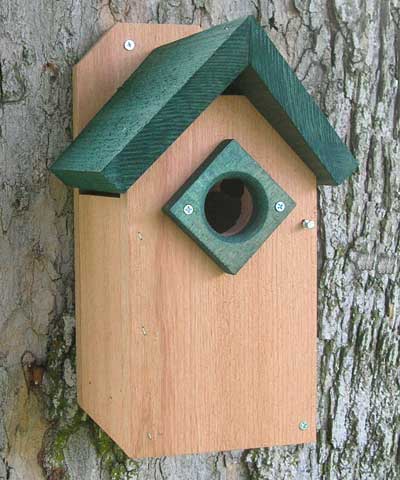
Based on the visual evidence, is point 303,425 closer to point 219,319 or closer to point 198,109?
point 219,319

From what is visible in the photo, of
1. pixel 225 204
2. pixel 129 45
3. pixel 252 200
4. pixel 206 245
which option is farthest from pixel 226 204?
pixel 129 45

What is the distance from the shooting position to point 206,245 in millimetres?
1803

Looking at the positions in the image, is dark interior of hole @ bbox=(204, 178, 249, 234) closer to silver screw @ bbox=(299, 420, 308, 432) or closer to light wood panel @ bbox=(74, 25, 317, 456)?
light wood panel @ bbox=(74, 25, 317, 456)

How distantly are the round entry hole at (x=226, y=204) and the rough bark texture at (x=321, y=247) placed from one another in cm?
33

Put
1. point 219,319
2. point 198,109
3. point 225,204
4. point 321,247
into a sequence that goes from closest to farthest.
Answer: point 198,109
point 219,319
point 225,204
point 321,247

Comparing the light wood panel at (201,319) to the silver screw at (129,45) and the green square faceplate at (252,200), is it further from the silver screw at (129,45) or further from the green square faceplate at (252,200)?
the silver screw at (129,45)

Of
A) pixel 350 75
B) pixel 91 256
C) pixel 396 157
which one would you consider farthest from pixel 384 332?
pixel 91 256

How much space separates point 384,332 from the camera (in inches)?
97.0

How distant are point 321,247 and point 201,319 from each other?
0.63m

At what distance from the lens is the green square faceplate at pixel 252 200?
70.1 inches

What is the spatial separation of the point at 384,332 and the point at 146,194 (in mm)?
942

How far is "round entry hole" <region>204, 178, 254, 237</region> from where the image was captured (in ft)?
6.55

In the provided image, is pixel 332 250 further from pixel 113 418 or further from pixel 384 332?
pixel 113 418

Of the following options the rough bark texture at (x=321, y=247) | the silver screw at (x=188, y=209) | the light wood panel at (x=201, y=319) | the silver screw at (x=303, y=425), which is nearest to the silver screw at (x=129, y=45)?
the rough bark texture at (x=321, y=247)
